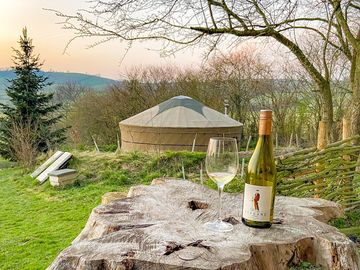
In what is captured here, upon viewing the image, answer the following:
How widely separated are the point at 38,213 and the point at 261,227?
18.6 feet

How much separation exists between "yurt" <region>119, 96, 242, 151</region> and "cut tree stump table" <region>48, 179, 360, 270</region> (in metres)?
9.79

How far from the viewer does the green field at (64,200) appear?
4.21 m

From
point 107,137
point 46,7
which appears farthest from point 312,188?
point 107,137

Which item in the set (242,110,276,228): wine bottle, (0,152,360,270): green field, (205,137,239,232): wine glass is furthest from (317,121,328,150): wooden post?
(205,137,239,232): wine glass

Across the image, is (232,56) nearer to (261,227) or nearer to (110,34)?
(110,34)

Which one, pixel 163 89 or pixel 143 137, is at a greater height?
pixel 163 89

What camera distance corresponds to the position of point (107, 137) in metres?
16.3

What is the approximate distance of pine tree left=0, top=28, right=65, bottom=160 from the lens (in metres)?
15.0

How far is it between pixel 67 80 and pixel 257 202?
18441 millimetres

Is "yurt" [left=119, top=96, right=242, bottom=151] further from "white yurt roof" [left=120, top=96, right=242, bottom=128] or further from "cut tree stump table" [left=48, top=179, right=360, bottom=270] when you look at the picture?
"cut tree stump table" [left=48, top=179, right=360, bottom=270]

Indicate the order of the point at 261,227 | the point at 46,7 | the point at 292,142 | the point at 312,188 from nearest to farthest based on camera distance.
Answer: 1. the point at 261,227
2. the point at 312,188
3. the point at 46,7
4. the point at 292,142

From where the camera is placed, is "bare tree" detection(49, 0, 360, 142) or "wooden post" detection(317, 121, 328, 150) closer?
"wooden post" detection(317, 121, 328, 150)

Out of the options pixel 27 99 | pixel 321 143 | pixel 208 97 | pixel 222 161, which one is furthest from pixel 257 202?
pixel 27 99

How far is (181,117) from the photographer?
12.3 meters
